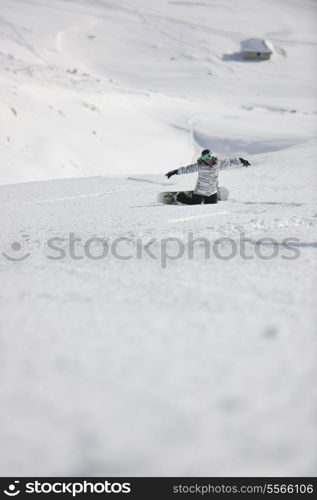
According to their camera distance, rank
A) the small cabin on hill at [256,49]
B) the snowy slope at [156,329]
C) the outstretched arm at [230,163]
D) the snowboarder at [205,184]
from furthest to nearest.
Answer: the small cabin on hill at [256,49]
the outstretched arm at [230,163]
the snowboarder at [205,184]
the snowy slope at [156,329]

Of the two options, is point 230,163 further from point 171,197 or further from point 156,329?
point 156,329

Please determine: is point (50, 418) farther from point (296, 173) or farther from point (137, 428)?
point (296, 173)

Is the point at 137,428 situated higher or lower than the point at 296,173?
lower

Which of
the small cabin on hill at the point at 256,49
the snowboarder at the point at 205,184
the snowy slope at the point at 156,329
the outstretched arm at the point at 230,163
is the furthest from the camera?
the small cabin on hill at the point at 256,49

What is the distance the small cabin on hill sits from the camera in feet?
140

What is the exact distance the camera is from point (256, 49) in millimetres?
42656

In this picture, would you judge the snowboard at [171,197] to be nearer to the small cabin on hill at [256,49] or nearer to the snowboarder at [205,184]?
the snowboarder at [205,184]

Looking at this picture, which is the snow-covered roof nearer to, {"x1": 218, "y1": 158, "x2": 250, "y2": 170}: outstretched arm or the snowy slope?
the snowy slope

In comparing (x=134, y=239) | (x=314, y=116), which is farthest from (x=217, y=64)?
(x=134, y=239)

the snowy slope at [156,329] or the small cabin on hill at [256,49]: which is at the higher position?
the small cabin on hill at [256,49]

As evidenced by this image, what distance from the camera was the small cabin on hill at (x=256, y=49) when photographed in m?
42.7

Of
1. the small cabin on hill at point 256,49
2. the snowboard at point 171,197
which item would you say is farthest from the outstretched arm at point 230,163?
the small cabin on hill at point 256,49
